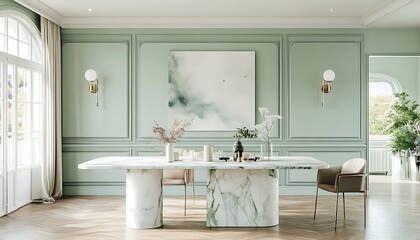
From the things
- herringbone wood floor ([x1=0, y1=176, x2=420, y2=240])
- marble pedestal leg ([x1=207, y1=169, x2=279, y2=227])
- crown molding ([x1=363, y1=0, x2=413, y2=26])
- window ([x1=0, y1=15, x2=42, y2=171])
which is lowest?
herringbone wood floor ([x1=0, y1=176, x2=420, y2=240])

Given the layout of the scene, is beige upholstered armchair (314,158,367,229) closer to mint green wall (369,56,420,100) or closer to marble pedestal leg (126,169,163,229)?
marble pedestal leg (126,169,163,229)

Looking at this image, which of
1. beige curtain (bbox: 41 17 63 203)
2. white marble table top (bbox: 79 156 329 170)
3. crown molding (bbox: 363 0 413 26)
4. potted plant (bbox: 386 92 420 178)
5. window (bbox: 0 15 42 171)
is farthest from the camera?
potted plant (bbox: 386 92 420 178)

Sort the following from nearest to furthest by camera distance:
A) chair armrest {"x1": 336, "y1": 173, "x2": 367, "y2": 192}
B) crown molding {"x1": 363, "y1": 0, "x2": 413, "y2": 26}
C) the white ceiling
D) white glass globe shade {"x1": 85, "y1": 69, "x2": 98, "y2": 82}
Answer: chair armrest {"x1": 336, "y1": 173, "x2": 367, "y2": 192} → crown molding {"x1": 363, "y1": 0, "x2": 413, "y2": 26} → the white ceiling → white glass globe shade {"x1": 85, "y1": 69, "x2": 98, "y2": 82}

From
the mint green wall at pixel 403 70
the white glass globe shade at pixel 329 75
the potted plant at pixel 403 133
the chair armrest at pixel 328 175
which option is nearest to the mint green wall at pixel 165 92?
the white glass globe shade at pixel 329 75

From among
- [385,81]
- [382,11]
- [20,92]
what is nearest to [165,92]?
[20,92]

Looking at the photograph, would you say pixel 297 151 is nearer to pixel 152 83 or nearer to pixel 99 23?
pixel 152 83

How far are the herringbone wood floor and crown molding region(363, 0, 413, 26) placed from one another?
260 cm

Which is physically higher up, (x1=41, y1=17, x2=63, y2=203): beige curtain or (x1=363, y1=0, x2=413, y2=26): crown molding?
(x1=363, y1=0, x2=413, y2=26): crown molding

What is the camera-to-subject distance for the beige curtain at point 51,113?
6520 millimetres

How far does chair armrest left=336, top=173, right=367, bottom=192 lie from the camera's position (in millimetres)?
4980

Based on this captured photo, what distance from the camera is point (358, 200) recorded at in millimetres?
6586

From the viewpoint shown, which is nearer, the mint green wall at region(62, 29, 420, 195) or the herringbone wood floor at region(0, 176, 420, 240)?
the herringbone wood floor at region(0, 176, 420, 240)

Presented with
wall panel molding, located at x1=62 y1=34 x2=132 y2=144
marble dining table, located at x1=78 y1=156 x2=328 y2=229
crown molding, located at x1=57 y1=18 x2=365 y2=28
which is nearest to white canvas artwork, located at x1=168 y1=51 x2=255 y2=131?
crown molding, located at x1=57 y1=18 x2=365 y2=28

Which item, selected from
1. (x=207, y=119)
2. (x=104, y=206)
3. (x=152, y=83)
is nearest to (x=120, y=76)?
(x=152, y=83)
